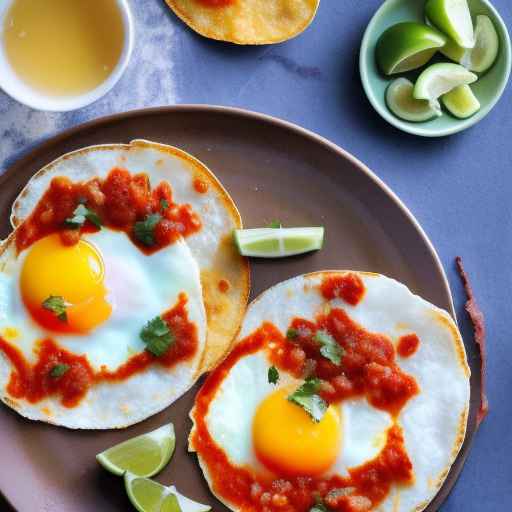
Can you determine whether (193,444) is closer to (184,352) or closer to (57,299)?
(184,352)

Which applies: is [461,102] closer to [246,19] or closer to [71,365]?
[246,19]

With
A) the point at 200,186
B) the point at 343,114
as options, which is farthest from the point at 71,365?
the point at 343,114

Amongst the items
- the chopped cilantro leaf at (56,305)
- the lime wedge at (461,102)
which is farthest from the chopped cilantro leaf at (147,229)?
the lime wedge at (461,102)

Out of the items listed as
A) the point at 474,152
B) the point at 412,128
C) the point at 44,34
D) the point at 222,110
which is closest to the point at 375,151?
the point at 412,128

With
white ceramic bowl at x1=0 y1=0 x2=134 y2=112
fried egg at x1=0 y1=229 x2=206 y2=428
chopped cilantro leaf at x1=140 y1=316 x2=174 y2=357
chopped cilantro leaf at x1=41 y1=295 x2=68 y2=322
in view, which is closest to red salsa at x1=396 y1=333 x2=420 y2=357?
fried egg at x1=0 y1=229 x2=206 y2=428

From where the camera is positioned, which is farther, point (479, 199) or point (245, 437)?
point (479, 199)

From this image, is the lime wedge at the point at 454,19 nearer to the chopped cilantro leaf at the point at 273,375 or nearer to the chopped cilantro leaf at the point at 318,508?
the chopped cilantro leaf at the point at 273,375
